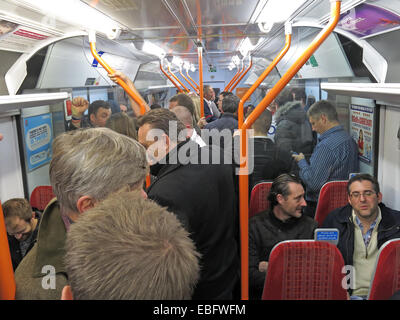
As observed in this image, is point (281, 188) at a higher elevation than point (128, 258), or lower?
lower

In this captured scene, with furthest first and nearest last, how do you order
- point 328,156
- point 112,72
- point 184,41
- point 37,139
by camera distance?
point 37,139 → point 184,41 → point 328,156 → point 112,72

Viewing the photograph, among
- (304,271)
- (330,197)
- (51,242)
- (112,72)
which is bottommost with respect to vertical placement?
(304,271)

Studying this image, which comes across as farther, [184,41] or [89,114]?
[89,114]

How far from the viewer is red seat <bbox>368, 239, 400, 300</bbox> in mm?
1853

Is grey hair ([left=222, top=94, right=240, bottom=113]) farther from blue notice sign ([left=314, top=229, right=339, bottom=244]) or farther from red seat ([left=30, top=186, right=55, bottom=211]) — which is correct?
blue notice sign ([left=314, top=229, right=339, bottom=244])

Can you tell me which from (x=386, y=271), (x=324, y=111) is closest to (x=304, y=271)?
(x=386, y=271)

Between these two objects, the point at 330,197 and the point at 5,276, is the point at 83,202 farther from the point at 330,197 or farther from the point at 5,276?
the point at 330,197

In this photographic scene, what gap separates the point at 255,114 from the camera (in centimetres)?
179

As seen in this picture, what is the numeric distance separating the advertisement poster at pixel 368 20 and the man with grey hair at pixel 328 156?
31.5 inches

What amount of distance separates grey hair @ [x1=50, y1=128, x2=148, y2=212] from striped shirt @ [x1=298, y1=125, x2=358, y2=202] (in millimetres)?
2631

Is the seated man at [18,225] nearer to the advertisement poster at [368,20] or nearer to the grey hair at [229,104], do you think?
the grey hair at [229,104]

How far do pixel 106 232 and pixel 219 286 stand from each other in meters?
1.19

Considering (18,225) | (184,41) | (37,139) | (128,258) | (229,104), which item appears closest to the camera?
(128,258)

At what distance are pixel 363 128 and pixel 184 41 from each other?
235cm
